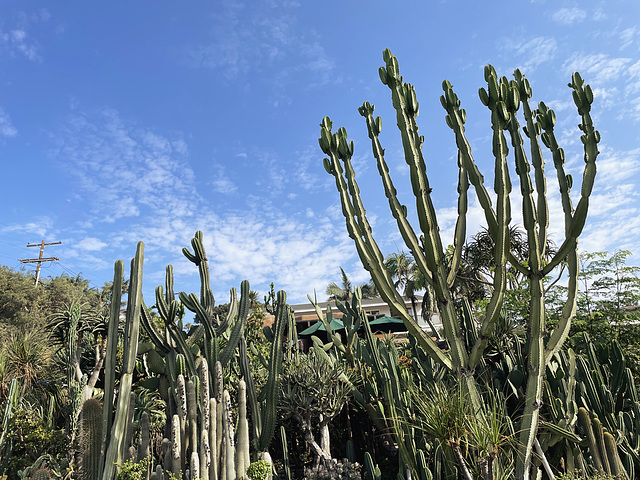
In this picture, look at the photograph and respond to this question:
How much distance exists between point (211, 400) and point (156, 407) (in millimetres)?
4446

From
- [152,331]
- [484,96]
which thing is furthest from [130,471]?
[484,96]

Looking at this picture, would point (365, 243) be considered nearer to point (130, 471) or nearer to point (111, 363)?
point (111, 363)

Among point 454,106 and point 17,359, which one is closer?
point 454,106

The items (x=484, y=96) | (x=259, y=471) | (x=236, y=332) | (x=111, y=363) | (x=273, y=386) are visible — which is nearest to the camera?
(x=259, y=471)

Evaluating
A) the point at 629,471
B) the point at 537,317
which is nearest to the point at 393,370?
the point at 537,317

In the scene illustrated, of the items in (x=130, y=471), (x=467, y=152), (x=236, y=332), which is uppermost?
(x=467, y=152)

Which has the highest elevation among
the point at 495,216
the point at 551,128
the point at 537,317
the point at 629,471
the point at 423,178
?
the point at 551,128

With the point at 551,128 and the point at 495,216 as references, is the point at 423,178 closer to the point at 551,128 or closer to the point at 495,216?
the point at 495,216

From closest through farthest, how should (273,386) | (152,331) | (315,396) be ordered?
(152,331) < (273,386) < (315,396)

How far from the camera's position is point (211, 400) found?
393 cm

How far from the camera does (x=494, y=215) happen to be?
4.41 m

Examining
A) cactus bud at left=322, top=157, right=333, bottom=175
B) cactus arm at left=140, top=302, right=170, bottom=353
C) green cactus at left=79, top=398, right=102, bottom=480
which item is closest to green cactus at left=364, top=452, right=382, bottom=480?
cactus arm at left=140, top=302, right=170, bottom=353

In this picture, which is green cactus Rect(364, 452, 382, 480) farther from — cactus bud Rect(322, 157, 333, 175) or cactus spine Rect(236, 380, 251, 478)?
cactus bud Rect(322, 157, 333, 175)

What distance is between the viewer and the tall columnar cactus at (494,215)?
4074 mm
